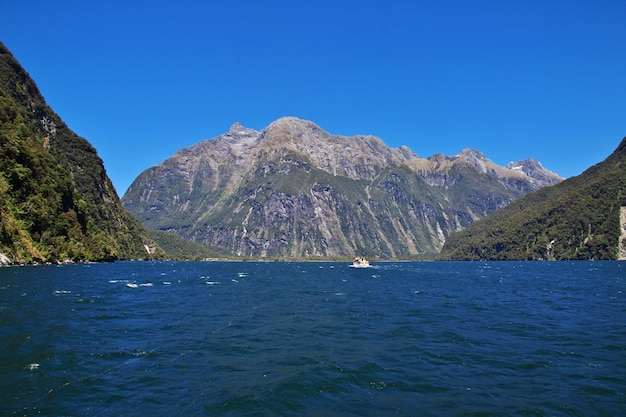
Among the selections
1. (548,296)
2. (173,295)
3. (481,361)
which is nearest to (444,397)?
(481,361)

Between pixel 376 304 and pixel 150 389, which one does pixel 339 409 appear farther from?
pixel 376 304

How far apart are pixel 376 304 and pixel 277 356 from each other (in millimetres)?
31230

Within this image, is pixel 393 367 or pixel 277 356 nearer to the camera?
pixel 393 367

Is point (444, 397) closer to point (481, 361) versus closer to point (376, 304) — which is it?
point (481, 361)

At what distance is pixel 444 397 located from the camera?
65.3 ft

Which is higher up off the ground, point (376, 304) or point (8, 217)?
point (8, 217)

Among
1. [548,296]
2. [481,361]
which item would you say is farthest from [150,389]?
[548,296]

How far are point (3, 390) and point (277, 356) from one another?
14803 mm

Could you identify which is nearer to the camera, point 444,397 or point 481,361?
point 444,397

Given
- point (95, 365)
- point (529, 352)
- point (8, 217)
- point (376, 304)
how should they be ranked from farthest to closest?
point (8, 217) < point (376, 304) < point (529, 352) < point (95, 365)

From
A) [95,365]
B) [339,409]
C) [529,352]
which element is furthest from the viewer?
[529,352]

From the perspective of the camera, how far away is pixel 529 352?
2895 cm

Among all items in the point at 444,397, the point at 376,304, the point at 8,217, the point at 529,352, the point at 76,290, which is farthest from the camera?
the point at 8,217

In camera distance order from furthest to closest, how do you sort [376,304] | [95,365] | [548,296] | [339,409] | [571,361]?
1. [548,296]
2. [376,304]
3. [571,361]
4. [95,365]
5. [339,409]
